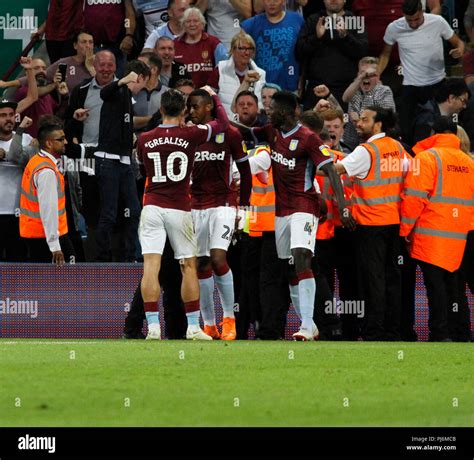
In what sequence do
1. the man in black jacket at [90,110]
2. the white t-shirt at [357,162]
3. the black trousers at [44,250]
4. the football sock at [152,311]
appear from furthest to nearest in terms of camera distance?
the man in black jacket at [90,110] < the black trousers at [44,250] < the white t-shirt at [357,162] < the football sock at [152,311]

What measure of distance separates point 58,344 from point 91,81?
19.3 ft

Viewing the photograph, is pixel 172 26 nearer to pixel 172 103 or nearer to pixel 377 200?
pixel 377 200

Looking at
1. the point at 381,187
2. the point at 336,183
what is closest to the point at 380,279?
the point at 381,187

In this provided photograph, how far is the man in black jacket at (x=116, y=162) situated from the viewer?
1827cm

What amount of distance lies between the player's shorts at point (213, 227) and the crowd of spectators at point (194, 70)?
110 inches

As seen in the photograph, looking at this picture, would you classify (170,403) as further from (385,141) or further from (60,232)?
(60,232)

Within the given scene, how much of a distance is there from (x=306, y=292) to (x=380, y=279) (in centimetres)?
117

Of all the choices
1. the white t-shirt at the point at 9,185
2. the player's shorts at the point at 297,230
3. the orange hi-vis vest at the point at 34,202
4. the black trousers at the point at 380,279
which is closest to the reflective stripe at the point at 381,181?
the black trousers at the point at 380,279

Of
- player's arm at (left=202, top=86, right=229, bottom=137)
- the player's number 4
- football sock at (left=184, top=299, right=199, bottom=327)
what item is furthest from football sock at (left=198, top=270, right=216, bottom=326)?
player's arm at (left=202, top=86, right=229, bottom=137)

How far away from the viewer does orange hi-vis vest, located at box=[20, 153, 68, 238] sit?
17734mm

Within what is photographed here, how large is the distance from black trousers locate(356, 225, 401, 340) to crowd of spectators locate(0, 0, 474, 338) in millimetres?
2682

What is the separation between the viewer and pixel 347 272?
54.8ft

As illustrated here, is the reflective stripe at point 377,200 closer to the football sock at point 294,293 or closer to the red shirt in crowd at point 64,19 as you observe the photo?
the football sock at point 294,293
